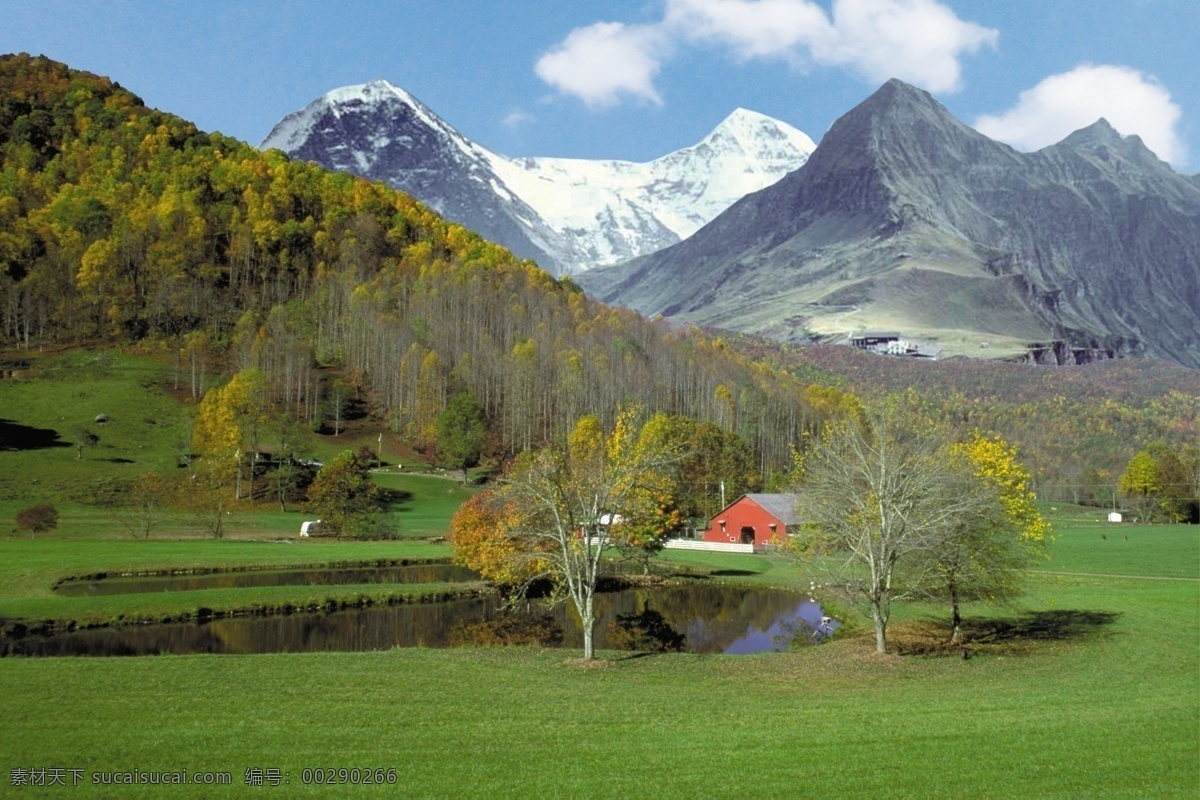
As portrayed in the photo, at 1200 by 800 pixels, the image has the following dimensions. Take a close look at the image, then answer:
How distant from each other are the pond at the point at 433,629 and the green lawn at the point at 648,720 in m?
6.65

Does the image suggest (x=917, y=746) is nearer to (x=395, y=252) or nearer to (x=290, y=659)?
(x=290, y=659)

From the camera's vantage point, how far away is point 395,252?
583 feet

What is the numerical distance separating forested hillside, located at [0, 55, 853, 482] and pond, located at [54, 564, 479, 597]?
57.9 meters

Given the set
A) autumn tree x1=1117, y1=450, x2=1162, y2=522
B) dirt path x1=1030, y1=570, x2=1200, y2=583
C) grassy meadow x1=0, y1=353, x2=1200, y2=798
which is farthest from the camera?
autumn tree x1=1117, y1=450, x2=1162, y2=522

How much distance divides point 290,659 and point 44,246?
14975 cm

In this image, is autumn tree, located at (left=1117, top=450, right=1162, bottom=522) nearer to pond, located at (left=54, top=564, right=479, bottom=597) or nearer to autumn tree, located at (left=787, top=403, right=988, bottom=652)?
pond, located at (left=54, top=564, right=479, bottom=597)

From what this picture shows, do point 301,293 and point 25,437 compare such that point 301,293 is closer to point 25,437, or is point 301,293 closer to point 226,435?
point 25,437

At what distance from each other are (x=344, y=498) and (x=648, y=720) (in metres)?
60.6

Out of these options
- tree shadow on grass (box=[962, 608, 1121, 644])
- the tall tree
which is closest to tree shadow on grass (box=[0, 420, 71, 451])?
the tall tree

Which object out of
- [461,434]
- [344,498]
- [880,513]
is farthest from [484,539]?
[461,434]

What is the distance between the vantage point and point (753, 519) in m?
87.7

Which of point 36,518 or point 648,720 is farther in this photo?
point 36,518

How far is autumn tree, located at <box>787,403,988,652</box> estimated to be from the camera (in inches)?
1225

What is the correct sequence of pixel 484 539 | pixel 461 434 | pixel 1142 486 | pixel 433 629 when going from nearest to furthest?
1. pixel 433 629
2. pixel 484 539
3. pixel 461 434
4. pixel 1142 486
